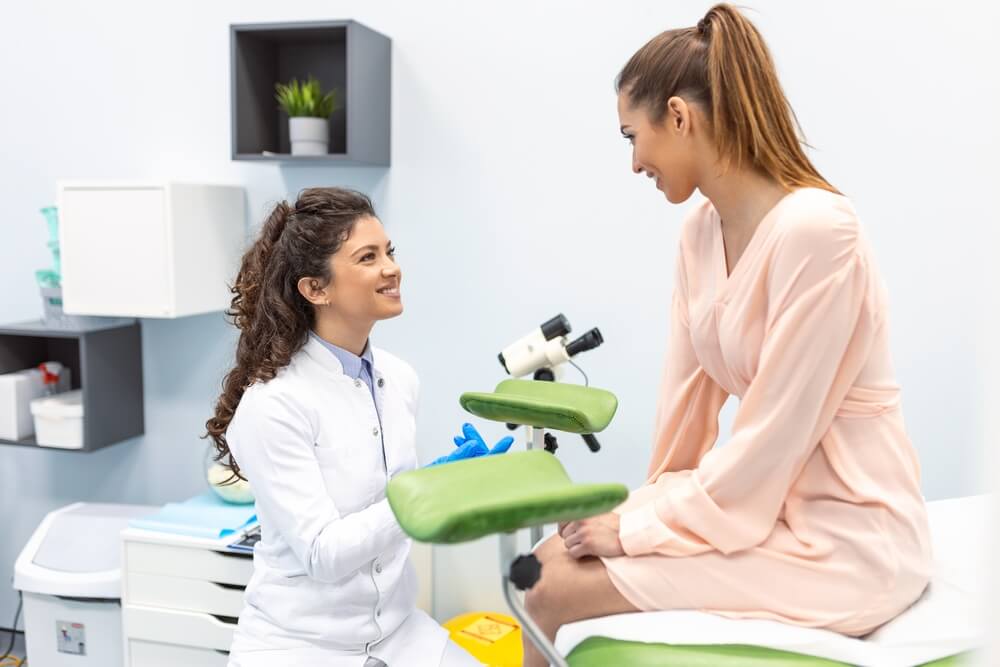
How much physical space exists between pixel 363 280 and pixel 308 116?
3.20ft

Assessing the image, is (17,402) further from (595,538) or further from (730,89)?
(730,89)

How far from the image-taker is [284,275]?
62.9 inches

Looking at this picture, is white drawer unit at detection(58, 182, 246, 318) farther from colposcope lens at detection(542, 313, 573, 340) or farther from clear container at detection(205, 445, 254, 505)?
colposcope lens at detection(542, 313, 573, 340)

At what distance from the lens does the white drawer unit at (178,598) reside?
7.14 feet

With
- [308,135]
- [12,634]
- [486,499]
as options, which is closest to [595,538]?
[486,499]

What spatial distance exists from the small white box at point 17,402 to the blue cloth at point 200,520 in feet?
1.94

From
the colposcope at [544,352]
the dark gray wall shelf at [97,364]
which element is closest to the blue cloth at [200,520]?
the dark gray wall shelf at [97,364]

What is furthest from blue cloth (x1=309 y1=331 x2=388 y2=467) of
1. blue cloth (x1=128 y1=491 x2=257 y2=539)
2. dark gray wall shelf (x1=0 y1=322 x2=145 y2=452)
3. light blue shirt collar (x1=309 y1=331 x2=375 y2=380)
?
dark gray wall shelf (x1=0 y1=322 x2=145 y2=452)

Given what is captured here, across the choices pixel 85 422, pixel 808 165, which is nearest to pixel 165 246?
pixel 85 422

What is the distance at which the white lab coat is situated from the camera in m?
1.46

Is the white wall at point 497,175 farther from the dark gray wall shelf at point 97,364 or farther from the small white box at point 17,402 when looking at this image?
the small white box at point 17,402

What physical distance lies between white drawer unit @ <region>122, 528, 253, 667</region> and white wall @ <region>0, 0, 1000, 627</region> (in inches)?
22.0

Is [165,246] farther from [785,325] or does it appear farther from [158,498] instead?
[785,325]

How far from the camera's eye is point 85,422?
2.53m
